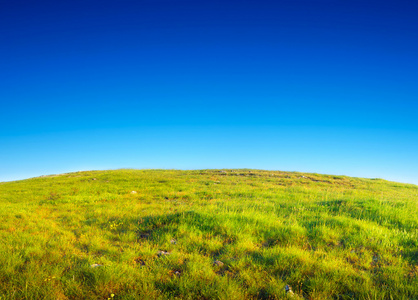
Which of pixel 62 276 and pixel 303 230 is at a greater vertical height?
pixel 303 230

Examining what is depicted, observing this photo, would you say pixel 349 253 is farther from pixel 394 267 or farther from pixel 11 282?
pixel 11 282

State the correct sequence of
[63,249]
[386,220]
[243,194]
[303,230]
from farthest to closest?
[243,194], [386,220], [303,230], [63,249]

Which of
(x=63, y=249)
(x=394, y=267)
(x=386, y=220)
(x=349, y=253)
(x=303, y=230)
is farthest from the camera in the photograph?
(x=386, y=220)

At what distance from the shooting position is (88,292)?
4594mm

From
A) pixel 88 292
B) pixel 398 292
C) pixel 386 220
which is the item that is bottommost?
pixel 88 292

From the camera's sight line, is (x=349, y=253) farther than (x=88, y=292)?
Yes

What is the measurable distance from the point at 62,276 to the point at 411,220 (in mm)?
10862

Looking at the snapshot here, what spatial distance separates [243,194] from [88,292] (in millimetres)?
12534

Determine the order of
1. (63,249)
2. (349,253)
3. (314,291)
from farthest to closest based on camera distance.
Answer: (63,249)
(349,253)
(314,291)

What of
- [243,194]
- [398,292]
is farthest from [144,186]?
[398,292]

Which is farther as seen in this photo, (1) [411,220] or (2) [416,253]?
(1) [411,220]

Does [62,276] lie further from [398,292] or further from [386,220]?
[386,220]

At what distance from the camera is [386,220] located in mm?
8523

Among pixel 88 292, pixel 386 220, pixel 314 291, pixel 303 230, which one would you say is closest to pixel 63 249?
pixel 88 292
